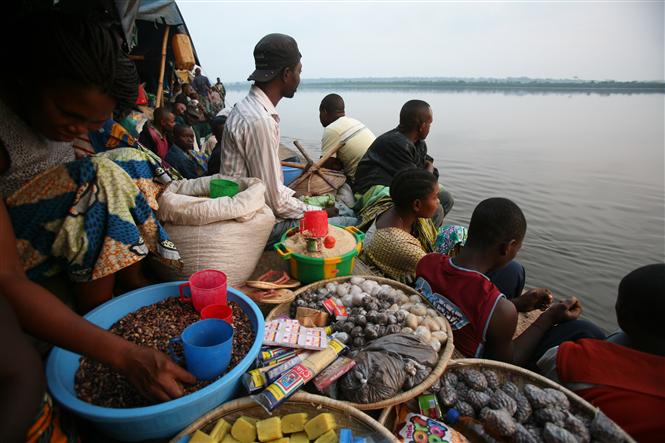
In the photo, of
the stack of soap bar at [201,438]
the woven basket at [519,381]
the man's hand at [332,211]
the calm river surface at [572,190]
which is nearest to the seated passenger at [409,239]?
the man's hand at [332,211]

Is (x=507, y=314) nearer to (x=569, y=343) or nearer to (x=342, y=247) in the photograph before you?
(x=569, y=343)

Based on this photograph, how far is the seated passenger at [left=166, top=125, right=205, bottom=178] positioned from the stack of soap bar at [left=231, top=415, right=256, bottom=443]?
3374mm

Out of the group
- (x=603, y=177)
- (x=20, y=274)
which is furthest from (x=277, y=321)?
(x=603, y=177)

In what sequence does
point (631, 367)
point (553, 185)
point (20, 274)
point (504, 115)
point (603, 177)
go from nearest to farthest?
point (20, 274), point (631, 367), point (553, 185), point (603, 177), point (504, 115)

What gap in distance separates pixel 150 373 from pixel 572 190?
29.5 feet

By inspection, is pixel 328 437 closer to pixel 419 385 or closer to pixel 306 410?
pixel 306 410

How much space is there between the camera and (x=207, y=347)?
1210 mm

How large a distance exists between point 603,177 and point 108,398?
10750 mm

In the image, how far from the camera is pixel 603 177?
28.7 feet

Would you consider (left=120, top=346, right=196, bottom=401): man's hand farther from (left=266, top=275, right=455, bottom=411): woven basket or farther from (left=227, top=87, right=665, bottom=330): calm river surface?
(left=227, top=87, right=665, bottom=330): calm river surface

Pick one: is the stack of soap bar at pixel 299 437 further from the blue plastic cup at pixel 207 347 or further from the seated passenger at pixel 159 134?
the seated passenger at pixel 159 134

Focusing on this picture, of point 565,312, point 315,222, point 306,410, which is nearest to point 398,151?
point 315,222

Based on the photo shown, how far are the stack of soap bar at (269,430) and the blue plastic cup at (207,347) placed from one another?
0.24 m

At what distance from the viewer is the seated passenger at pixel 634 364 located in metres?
1.37
